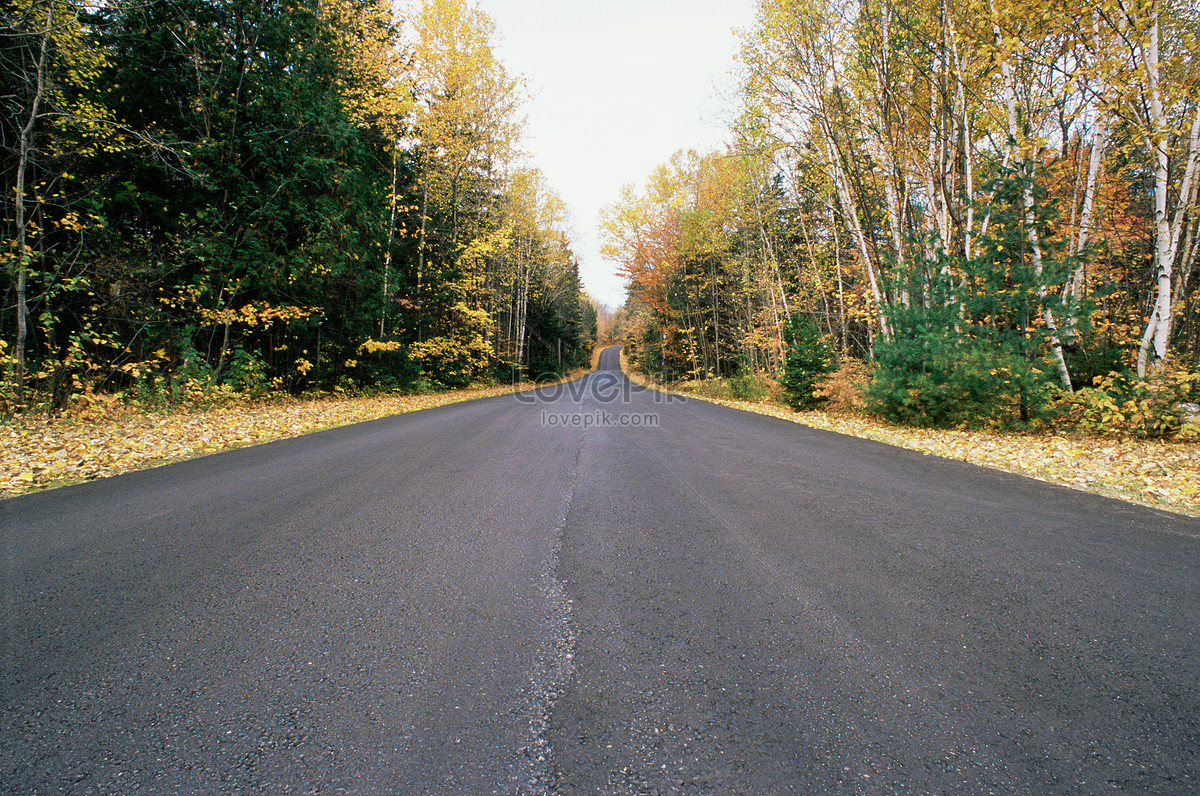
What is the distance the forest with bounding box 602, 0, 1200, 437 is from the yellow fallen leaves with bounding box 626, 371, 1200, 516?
0.51 meters

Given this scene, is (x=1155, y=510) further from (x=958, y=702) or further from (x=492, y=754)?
(x=492, y=754)

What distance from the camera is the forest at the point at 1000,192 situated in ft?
24.0

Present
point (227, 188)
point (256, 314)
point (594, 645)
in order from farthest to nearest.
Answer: point (256, 314), point (227, 188), point (594, 645)

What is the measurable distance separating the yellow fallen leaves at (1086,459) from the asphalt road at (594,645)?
117cm

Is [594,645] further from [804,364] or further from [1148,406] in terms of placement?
[804,364]

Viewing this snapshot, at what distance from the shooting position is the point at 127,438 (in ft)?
22.0

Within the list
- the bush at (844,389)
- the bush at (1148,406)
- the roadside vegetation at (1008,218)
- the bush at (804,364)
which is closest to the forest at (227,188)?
the roadside vegetation at (1008,218)

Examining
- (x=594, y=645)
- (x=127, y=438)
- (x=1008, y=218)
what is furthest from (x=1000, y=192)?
(x=127, y=438)

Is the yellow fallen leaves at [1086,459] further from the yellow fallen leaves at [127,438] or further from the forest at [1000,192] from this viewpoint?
the yellow fallen leaves at [127,438]

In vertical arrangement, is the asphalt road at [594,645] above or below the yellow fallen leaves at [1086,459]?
below

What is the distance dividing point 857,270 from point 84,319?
2063 cm

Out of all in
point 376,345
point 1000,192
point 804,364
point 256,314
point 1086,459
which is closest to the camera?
point 1086,459

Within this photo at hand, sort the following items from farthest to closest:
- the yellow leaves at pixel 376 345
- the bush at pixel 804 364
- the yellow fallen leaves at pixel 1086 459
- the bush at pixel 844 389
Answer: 1. the yellow leaves at pixel 376 345
2. the bush at pixel 804 364
3. the bush at pixel 844 389
4. the yellow fallen leaves at pixel 1086 459

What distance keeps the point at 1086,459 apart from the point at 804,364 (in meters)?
6.95
